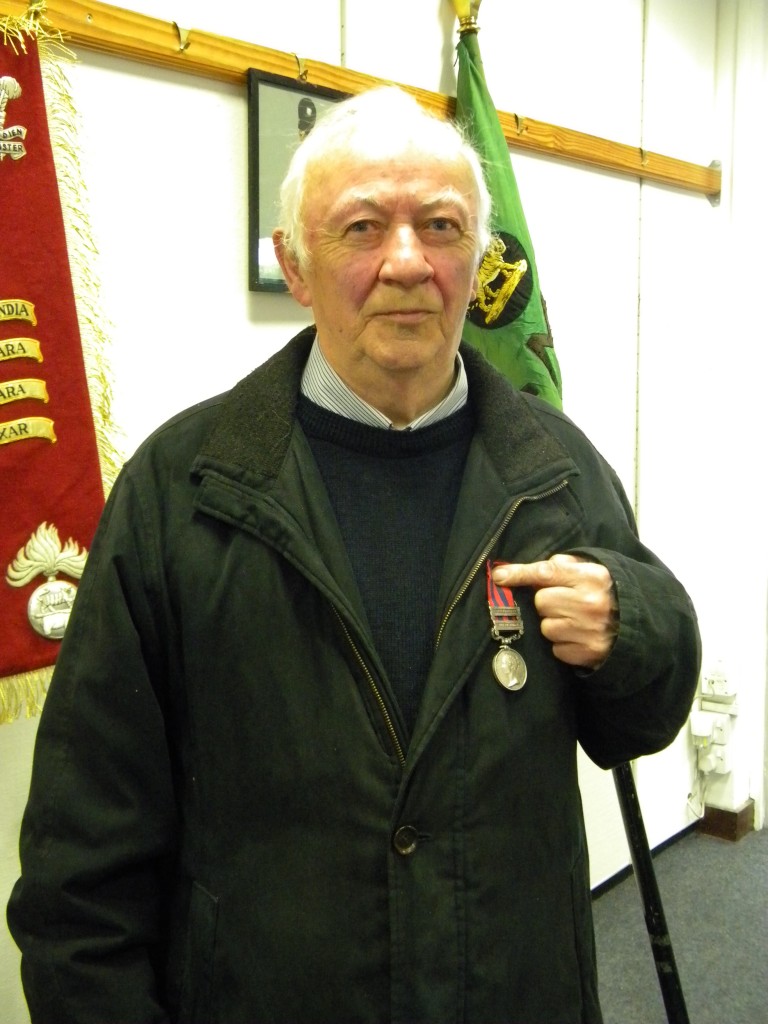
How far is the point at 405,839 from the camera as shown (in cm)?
87

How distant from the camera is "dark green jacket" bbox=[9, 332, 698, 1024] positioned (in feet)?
2.86

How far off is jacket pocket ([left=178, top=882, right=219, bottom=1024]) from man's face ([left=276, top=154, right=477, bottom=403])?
60cm

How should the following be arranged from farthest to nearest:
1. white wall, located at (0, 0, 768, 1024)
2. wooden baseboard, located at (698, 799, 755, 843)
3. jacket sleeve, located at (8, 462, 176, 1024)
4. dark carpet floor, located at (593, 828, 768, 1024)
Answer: wooden baseboard, located at (698, 799, 755, 843)
dark carpet floor, located at (593, 828, 768, 1024)
white wall, located at (0, 0, 768, 1024)
jacket sleeve, located at (8, 462, 176, 1024)

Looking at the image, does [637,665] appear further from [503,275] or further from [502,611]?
[503,275]

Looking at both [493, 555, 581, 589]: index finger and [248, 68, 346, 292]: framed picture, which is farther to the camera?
[248, 68, 346, 292]: framed picture

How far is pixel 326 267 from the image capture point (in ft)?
3.28

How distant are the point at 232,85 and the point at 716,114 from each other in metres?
1.79

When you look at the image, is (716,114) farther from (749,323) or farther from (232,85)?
(232,85)

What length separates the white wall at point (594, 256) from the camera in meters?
1.40

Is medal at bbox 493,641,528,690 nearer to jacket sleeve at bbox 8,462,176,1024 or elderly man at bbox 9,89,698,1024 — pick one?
elderly man at bbox 9,89,698,1024

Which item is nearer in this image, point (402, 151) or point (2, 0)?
point (402, 151)

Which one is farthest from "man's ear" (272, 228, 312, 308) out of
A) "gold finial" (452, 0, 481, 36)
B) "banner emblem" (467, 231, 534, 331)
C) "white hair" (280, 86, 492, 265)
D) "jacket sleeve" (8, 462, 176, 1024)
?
"gold finial" (452, 0, 481, 36)

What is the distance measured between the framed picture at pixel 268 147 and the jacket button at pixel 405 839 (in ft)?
3.30

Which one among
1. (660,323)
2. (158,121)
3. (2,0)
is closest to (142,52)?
(158,121)
